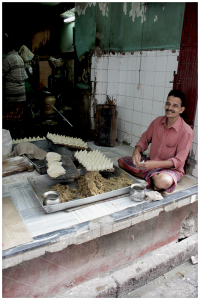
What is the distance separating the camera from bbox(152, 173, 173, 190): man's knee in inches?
121

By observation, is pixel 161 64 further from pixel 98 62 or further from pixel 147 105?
pixel 98 62

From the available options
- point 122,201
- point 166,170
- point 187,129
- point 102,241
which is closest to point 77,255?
point 102,241

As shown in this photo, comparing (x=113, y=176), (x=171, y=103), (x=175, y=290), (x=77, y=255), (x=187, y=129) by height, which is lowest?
(x=175, y=290)

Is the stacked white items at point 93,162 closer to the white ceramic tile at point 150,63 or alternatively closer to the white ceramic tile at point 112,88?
the white ceramic tile at point 150,63

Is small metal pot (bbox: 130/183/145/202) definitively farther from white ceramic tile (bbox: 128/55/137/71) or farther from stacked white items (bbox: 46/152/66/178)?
white ceramic tile (bbox: 128/55/137/71)

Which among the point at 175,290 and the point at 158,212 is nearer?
the point at 175,290

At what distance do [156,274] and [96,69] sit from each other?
4211mm

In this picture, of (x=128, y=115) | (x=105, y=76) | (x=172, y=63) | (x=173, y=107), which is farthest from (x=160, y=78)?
(x=105, y=76)

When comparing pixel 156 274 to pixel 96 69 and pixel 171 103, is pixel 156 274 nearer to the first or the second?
pixel 171 103

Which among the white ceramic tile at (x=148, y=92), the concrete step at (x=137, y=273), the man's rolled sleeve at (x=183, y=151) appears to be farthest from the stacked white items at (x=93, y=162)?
the white ceramic tile at (x=148, y=92)

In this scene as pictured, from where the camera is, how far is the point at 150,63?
15.0 ft

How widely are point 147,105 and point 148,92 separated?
0.26 m

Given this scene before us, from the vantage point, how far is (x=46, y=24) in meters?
9.41

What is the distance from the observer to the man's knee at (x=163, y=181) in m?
3.06
